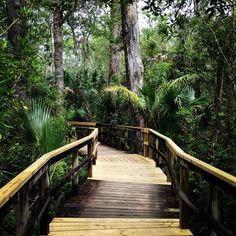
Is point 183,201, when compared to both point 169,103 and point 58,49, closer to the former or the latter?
point 169,103

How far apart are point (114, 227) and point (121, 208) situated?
909mm

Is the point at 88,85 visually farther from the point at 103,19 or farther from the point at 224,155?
the point at 224,155

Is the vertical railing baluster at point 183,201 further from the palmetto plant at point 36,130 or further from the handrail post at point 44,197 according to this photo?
the palmetto plant at point 36,130

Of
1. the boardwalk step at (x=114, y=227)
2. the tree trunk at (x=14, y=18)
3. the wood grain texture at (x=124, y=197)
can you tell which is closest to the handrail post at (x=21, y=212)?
the boardwalk step at (x=114, y=227)

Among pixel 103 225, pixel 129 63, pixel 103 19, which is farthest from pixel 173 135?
pixel 103 19

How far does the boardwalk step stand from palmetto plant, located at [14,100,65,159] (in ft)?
6.09

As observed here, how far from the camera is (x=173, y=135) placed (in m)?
9.27

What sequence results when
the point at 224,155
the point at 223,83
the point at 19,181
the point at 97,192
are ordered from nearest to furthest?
1. the point at 19,181
2. the point at 97,192
3. the point at 224,155
4. the point at 223,83

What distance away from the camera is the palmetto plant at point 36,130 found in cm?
546

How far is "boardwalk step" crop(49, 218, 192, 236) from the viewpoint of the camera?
349 cm

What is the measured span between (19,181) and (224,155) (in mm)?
5333

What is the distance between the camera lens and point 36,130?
215 inches

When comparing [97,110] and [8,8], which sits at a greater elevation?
[8,8]

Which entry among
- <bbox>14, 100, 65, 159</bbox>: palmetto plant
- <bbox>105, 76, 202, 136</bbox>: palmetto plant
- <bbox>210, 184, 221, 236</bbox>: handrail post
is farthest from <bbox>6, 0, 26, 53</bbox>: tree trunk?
<bbox>210, 184, 221, 236</bbox>: handrail post
